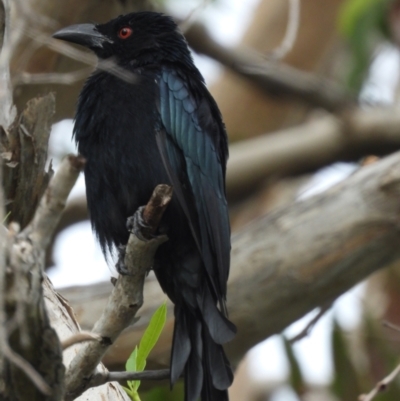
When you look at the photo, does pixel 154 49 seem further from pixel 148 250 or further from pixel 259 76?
pixel 259 76

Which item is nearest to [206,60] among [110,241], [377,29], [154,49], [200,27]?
[200,27]

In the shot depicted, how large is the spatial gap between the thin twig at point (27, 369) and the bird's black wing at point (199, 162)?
168cm

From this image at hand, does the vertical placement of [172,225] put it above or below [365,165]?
above

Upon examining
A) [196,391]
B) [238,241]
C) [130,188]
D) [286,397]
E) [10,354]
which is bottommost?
[286,397]

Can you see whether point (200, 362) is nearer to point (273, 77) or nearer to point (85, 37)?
point (85, 37)

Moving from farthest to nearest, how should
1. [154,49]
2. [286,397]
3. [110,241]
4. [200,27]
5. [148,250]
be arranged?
[286,397] → [200,27] → [154,49] → [110,241] → [148,250]

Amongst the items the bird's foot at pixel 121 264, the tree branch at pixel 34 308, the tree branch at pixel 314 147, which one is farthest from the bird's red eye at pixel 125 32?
the tree branch at pixel 314 147

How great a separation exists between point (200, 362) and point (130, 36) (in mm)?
2110

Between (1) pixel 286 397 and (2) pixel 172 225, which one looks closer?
(2) pixel 172 225

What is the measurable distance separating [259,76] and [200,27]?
1.05m

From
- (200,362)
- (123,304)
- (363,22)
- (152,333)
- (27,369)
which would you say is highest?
(27,369)

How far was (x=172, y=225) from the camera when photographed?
432 cm

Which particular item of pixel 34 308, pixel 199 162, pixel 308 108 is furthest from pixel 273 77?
pixel 34 308

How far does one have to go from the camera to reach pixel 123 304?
348 centimetres
